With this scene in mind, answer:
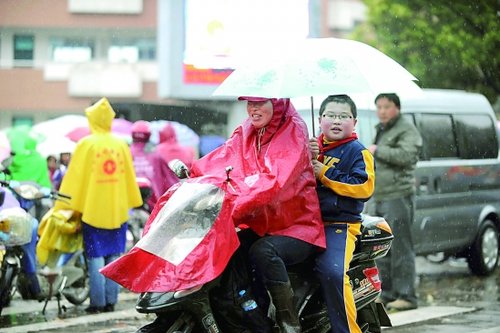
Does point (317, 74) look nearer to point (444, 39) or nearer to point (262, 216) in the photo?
point (262, 216)

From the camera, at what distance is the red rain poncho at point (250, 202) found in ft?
18.2

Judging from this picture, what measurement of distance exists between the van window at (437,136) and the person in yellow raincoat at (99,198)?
3924 millimetres

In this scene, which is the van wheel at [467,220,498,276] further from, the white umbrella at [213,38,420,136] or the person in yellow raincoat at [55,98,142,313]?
the white umbrella at [213,38,420,136]

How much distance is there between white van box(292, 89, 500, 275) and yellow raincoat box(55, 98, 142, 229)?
214cm

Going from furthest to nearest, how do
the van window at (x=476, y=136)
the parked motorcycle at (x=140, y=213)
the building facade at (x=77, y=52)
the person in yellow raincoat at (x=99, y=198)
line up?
the building facade at (x=77, y=52) < the parked motorcycle at (x=140, y=213) < the van window at (x=476, y=136) < the person in yellow raincoat at (x=99, y=198)

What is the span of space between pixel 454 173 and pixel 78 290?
4.83 metres

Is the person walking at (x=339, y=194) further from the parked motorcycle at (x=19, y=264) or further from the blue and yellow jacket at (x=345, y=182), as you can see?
the parked motorcycle at (x=19, y=264)

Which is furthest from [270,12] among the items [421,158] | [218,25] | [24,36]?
[421,158]

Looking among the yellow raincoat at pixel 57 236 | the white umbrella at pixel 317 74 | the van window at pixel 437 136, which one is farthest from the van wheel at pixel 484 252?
the white umbrella at pixel 317 74

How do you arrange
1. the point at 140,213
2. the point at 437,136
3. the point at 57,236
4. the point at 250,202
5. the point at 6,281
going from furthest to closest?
the point at 140,213 → the point at 437,136 → the point at 57,236 → the point at 6,281 → the point at 250,202

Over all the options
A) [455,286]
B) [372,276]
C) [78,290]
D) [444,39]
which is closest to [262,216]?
[372,276]

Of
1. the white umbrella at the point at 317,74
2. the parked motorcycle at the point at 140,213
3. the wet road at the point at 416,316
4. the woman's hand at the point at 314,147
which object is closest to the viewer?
the white umbrella at the point at 317,74

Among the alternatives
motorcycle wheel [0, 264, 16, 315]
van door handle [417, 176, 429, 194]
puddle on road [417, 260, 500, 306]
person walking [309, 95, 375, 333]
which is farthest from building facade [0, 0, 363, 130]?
person walking [309, 95, 375, 333]

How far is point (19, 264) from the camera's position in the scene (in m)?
9.93
